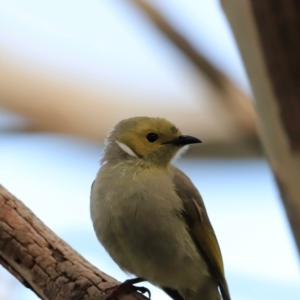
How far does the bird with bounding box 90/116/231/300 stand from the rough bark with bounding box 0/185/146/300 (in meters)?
0.16

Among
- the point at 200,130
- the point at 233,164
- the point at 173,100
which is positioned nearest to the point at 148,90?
the point at 173,100

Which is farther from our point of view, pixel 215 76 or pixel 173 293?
→ pixel 215 76

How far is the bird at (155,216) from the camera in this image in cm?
323

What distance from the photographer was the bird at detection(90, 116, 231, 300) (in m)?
3.23

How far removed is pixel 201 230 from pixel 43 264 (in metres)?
1.01

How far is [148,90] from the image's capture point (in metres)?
5.29

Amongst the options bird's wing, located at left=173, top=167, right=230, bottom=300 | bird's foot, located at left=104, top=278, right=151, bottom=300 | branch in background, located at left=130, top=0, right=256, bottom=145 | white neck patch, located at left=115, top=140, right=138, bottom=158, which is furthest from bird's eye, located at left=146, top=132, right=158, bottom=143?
bird's foot, located at left=104, top=278, right=151, bottom=300

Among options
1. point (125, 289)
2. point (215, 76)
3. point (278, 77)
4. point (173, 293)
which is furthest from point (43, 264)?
point (278, 77)

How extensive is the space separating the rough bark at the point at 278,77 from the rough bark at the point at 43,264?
221 centimetres

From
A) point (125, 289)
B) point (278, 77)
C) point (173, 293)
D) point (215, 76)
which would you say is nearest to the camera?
point (278, 77)

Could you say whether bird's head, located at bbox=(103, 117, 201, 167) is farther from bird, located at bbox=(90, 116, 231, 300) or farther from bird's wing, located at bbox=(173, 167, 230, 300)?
bird's wing, located at bbox=(173, 167, 230, 300)

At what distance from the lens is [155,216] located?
10.7 ft

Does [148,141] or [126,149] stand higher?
[148,141]

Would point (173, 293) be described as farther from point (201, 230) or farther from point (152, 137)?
point (152, 137)
